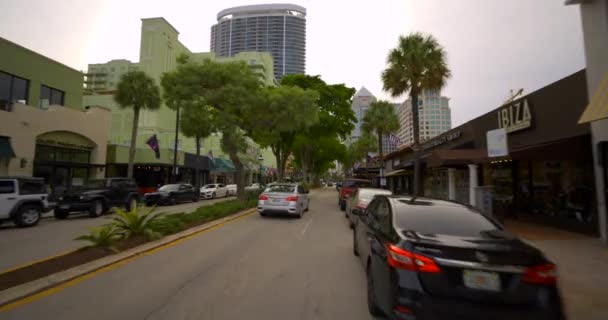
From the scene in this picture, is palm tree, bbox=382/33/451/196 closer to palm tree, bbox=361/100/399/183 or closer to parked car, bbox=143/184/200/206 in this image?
palm tree, bbox=361/100/399/183

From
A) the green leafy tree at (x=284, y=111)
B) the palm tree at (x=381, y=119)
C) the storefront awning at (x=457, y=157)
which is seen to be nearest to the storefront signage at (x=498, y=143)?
Answer: the storefront awning at (x=457, y=157)

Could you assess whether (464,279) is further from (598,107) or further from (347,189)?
(347,189)

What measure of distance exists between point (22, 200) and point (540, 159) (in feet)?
61.7

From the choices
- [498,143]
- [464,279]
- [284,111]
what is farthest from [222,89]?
[464,279]

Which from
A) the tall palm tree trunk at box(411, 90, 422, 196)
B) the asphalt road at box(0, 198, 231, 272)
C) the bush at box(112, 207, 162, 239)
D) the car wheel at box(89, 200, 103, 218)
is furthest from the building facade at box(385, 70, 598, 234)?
the car wheel at box(89, 200, 103, 218)

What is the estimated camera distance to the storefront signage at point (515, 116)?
11.1 meters

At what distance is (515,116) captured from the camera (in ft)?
39.1

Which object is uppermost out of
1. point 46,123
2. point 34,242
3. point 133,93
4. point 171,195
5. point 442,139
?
point 133,93

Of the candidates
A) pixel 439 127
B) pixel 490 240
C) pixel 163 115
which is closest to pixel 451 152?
pixel 490 240

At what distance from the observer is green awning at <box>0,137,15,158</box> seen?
704 inches

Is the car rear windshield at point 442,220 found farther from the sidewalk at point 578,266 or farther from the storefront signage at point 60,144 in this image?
the storefront signage at point 60,144

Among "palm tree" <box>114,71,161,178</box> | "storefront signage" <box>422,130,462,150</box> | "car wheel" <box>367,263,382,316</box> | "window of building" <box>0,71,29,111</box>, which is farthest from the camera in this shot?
"palm tree" <box>114,71,161,178</box>

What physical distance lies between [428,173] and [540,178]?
12620mm

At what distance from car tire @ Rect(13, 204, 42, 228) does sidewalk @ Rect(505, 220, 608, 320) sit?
15157 millimetres
